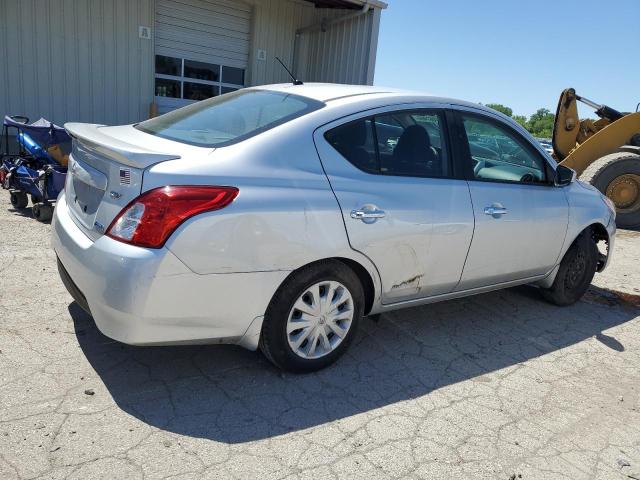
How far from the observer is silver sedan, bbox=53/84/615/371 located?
254 cm

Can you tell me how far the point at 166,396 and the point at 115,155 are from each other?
128 cm

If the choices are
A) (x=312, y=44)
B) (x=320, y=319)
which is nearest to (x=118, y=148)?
(x=320, y=319)

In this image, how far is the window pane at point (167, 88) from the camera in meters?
10.4

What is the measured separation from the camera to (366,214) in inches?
121

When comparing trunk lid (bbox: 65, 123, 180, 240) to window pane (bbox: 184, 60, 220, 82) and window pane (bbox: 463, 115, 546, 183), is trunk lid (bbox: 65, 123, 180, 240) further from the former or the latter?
window pane (bbox: 184, 60, 220, 82)

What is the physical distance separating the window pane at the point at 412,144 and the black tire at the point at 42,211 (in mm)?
4217

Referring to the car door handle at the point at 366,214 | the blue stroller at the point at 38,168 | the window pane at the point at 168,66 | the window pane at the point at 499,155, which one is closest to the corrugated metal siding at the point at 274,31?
the window pane at the point at 168,66

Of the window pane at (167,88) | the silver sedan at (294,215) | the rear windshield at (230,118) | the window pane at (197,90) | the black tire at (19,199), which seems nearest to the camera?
the silver sedan at (294,215)

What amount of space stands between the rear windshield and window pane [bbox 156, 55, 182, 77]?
A: 7274mm

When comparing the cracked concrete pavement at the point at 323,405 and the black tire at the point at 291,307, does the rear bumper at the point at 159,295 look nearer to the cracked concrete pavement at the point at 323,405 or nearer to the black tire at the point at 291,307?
the black tire at the point at 291,307

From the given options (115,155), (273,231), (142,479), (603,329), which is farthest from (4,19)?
(603,329)

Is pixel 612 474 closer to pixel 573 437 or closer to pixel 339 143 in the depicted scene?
pixel 573 437

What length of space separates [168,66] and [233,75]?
1.50m

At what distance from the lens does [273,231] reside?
2.72m
